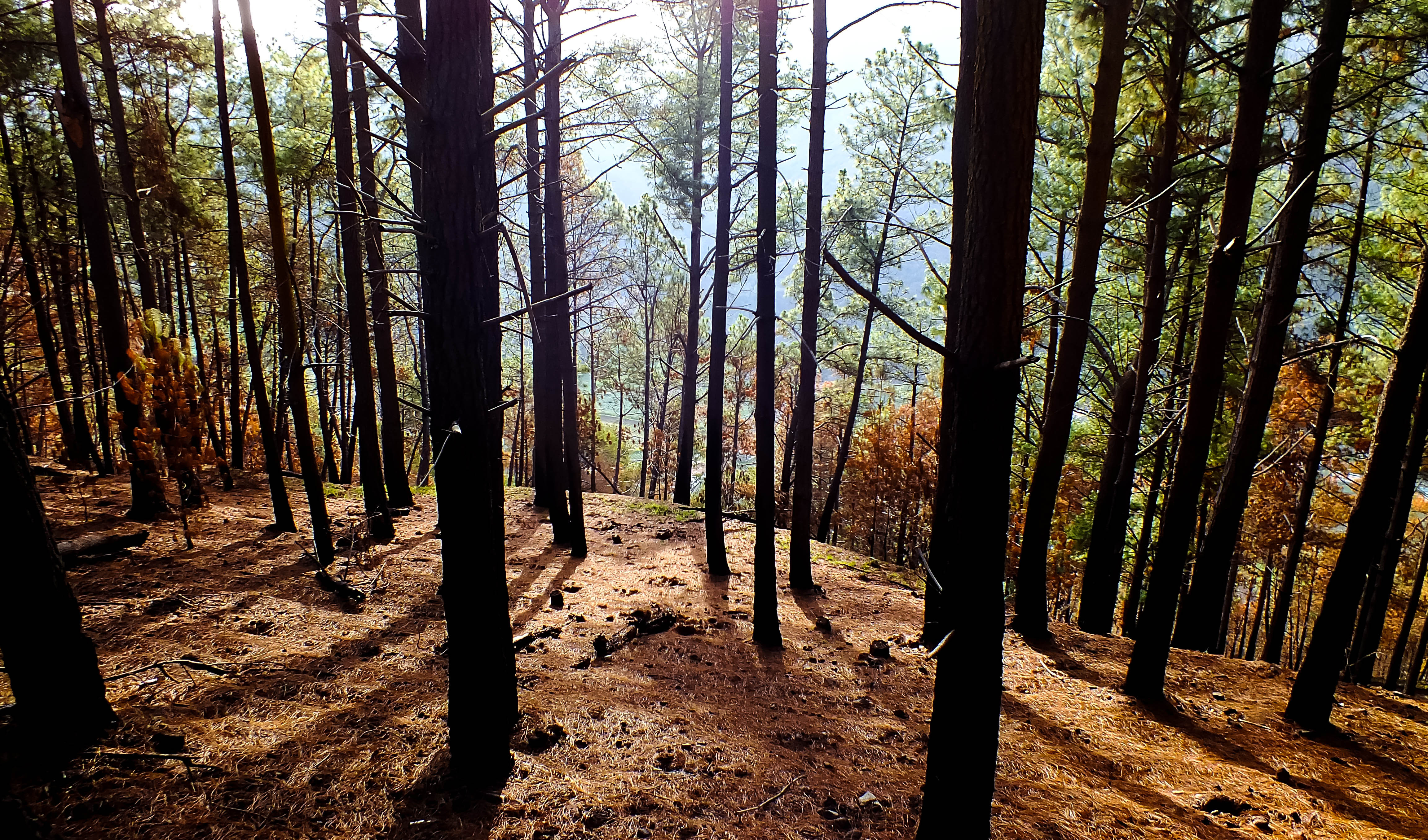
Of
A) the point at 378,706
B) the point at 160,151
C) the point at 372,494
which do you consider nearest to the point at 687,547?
the point at 372,494

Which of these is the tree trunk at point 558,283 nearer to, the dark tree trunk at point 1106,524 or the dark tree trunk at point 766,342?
the dark tree trunk at point 766,342

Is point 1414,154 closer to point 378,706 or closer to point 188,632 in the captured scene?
point 378,706

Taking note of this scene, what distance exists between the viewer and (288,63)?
11570 millimetres

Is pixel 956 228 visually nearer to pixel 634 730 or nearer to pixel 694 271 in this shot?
pixel 634 730

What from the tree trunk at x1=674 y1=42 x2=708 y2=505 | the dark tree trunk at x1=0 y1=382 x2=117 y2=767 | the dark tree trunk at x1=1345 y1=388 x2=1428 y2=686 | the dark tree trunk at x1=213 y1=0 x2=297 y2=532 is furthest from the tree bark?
the dark tree trunk at x1=1345 y1=388 x2=1428 y2=686

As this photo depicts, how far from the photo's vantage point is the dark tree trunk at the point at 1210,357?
466 centimetres

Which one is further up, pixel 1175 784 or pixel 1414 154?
pixel 1414 154

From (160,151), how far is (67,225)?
355 cm

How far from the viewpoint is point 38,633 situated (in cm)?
299

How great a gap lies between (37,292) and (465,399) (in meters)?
12.3

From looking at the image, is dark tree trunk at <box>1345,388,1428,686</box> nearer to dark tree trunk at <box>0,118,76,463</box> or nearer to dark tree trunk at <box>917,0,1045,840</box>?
dark tree trunk at <box>917,0,1045,840</box>

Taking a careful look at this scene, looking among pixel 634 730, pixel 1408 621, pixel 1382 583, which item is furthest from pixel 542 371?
pixel 1408 621

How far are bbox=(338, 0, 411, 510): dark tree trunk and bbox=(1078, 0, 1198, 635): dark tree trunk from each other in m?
9.17

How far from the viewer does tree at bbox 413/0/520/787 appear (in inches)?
126
